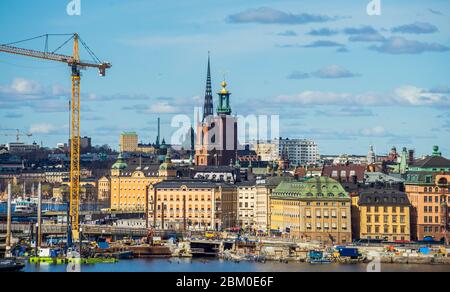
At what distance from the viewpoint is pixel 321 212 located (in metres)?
39.2

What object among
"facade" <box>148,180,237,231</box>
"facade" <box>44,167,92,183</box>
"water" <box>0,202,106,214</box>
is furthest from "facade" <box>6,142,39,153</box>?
"facade" <box>148,180,237,231</box>

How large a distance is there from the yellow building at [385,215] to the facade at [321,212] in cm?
60

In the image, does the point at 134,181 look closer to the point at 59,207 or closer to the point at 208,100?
the point at 59,207

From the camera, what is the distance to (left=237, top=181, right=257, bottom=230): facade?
47.7 meters

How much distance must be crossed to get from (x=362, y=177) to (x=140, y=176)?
12.2m

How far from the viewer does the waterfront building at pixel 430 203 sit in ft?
128

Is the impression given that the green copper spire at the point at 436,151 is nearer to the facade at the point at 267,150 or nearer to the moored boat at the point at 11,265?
the moored boat at the point at 11,265

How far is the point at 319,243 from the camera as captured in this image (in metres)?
37.4

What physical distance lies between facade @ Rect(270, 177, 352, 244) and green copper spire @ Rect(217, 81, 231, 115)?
59.5 feet

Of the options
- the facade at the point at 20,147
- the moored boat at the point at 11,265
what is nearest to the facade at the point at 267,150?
the facade at the point at 20,147

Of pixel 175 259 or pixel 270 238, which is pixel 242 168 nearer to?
pixel 270 238

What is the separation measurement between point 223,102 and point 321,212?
20296 millimetres

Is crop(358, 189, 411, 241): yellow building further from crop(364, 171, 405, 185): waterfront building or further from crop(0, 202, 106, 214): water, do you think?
crop(0, 202, 106, 214): water
